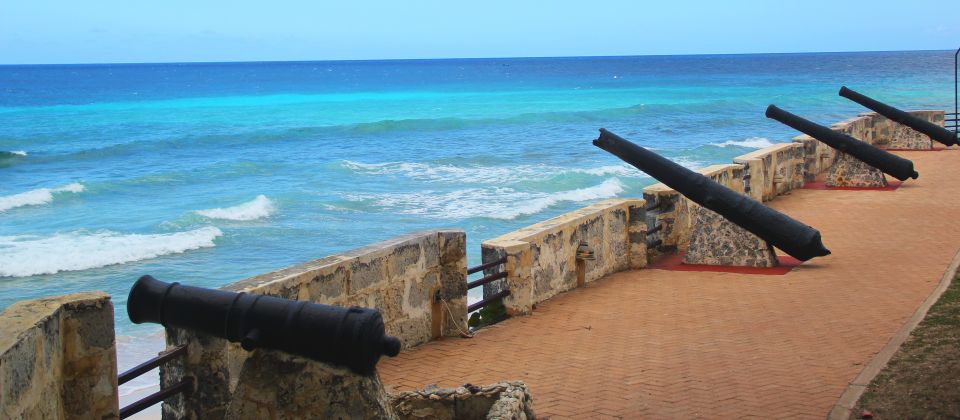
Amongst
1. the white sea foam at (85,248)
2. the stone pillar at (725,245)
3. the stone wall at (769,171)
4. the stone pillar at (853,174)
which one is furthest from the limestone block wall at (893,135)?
the white sea foam at (85,248)

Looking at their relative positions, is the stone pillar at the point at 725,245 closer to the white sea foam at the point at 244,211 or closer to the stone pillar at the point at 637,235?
the stone pillar at the point at 637,235

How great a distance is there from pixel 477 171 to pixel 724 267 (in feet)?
83.5

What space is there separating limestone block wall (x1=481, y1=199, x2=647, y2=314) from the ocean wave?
13316mm

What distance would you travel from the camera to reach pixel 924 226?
14.7 meters

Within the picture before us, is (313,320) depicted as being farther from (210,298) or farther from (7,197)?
(7,197)

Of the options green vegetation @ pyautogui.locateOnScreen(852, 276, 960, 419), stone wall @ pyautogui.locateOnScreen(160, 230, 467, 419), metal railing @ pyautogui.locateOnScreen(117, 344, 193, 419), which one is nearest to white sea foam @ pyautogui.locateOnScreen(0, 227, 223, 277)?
stone wall @ pyautogui.locateOnScreen(160, 230, 467, 419)

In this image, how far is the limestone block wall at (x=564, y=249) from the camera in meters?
9.99

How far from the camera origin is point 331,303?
299 inches

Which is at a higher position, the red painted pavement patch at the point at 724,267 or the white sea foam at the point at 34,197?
the red painted pavement patch at the point at 724,267

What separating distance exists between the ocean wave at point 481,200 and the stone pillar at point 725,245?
13.2 meters

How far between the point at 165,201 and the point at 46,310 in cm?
2699

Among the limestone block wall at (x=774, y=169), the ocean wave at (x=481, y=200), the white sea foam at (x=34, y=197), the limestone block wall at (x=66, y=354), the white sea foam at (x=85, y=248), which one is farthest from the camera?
the white sea foam at (x=34, y=197)

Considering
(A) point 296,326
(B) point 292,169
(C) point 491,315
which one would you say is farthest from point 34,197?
(A) point 296,326

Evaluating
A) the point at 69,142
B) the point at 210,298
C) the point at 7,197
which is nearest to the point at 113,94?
the point at 69,142
